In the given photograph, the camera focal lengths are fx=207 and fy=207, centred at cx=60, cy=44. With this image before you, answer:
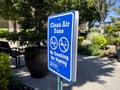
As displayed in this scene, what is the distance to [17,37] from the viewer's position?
20.5ft

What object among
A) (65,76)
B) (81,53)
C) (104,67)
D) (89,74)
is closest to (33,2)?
(89,74)

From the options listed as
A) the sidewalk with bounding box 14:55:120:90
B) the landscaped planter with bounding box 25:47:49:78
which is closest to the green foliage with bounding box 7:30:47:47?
the landscaped planter with bounding box 25:47:49:78

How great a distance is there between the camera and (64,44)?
209cm

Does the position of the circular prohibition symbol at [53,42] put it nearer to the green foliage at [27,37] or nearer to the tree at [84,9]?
the green foliage at [27,37]

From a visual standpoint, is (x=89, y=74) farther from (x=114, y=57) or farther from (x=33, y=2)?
(x=114, y=57)

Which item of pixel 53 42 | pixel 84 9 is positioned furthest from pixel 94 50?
pixel 84 9

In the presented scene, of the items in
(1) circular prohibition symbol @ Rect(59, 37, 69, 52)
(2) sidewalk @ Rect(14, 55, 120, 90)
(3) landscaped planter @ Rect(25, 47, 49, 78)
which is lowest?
(2) sidewalk @ Rect(14, 55, 120, 90)

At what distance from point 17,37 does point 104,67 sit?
4.11 meters

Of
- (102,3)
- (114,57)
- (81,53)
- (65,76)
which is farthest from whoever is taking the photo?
(102,3)

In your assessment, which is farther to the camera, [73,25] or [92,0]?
[92,0]

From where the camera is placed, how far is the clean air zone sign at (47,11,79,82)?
1.96 m

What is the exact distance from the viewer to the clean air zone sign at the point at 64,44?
A: 1.96m

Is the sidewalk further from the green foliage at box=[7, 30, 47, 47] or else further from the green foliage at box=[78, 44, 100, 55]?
the green foliage at box=[78, 44, 100, 55]

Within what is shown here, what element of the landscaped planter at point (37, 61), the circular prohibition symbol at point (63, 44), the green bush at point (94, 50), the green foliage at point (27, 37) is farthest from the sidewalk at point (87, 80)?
the circular prohibition symbol at point (63, 44)
